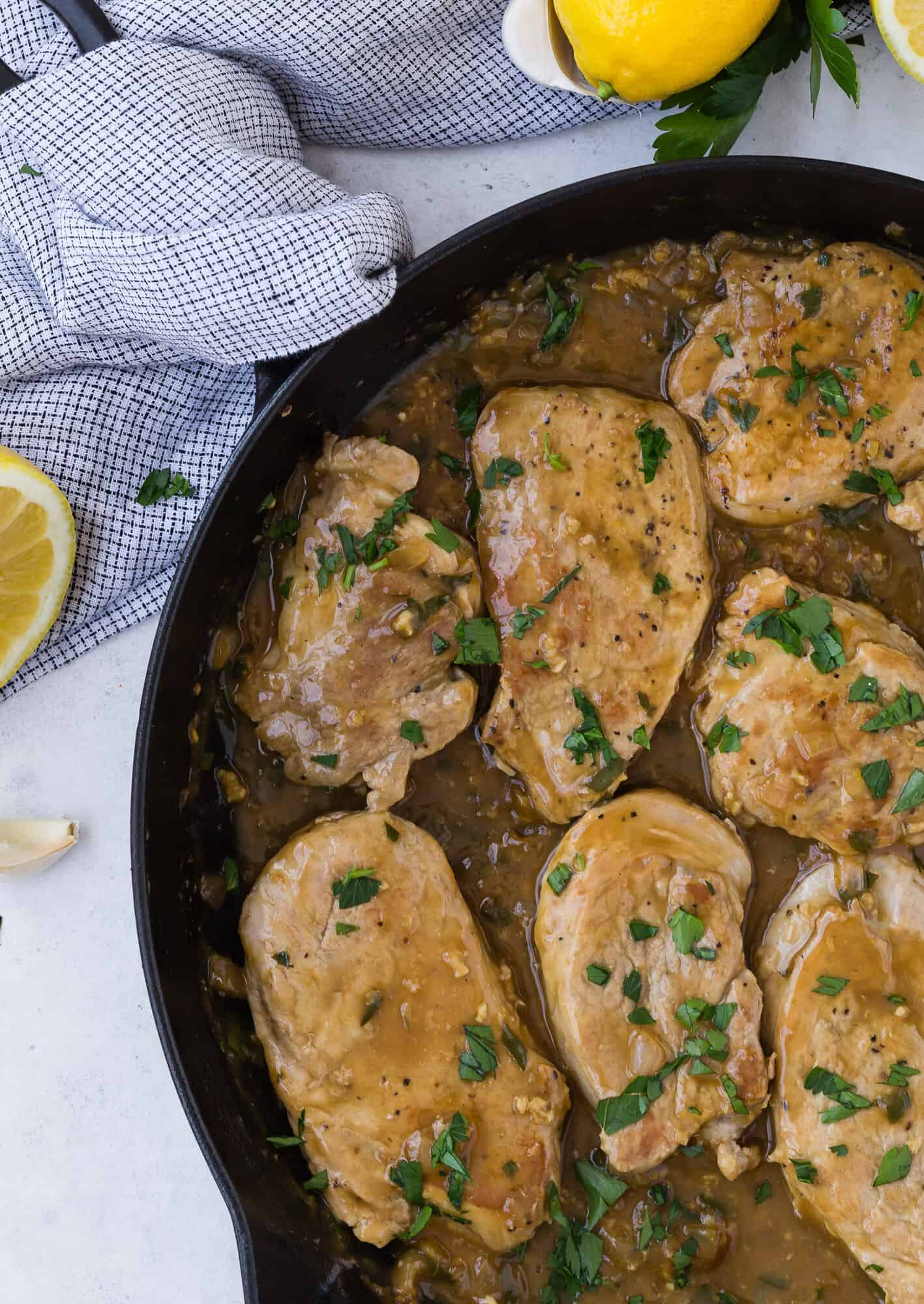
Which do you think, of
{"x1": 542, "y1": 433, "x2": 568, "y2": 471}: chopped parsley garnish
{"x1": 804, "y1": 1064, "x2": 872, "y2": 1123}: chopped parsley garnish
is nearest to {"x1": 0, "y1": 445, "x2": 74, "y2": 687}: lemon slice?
{"x1": 542, "y1": 433, "x2": 568, "y2": 471}: chopped parsley garnish

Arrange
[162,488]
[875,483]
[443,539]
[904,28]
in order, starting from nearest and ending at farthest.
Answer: [904,28]
[443,539]
[875,483]
[162,488]

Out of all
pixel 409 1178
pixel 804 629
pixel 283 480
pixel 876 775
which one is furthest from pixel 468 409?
pixel 409 1178

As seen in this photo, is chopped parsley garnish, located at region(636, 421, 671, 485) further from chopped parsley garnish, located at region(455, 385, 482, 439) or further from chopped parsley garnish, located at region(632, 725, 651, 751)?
chopped parsley garnish, located at region(632, 725, 651, 751)

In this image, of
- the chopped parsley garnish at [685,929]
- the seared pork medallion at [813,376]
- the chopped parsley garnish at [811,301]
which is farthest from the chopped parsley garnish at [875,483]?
the chopped parsley garnish at [685,929]

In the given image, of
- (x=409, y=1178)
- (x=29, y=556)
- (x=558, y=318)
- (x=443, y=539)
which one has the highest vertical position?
(x=558, y=318)

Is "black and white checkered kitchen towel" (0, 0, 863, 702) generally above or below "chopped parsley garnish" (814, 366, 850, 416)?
above

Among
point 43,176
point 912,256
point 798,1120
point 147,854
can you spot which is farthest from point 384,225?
point 798,1120

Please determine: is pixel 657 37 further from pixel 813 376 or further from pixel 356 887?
pixel 356 887
